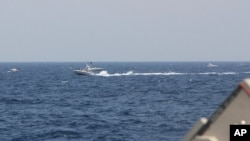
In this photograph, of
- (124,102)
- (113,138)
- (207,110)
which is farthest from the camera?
(124,102)

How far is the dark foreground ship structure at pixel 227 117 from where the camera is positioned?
441cm

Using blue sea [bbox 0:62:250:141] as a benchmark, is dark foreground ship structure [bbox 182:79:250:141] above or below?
above

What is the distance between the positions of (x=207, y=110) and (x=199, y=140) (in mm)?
63020

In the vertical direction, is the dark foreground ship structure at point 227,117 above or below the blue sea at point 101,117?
above

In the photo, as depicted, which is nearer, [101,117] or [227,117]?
[227,117]

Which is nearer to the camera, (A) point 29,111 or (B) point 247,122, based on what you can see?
(B) point 247,122

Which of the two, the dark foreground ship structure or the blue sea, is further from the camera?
the blue sea

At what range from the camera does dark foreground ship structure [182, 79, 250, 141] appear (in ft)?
14.5

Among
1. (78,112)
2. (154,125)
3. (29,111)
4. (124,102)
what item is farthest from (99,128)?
(124,102)

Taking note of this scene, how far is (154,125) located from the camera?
173 ft

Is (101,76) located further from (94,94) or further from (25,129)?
(25,129)

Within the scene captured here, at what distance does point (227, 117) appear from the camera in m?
4.49

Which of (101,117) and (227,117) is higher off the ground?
(227,117)

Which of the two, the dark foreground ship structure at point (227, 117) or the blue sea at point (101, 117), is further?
the blue sea at point (101, 117)
